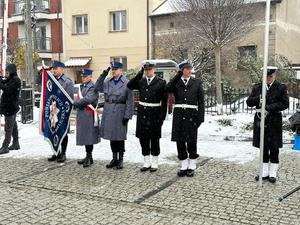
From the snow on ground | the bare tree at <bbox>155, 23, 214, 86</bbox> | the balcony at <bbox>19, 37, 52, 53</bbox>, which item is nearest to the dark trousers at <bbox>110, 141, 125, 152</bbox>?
the snow on ground

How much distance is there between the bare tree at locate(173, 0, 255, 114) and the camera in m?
13.6

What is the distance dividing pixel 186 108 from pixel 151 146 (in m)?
0.98

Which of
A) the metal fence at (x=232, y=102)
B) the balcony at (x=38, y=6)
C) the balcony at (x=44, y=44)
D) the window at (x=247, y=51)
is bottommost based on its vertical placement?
the metal fence at (x=232, y=102)

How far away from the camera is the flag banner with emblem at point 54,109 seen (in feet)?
25.9

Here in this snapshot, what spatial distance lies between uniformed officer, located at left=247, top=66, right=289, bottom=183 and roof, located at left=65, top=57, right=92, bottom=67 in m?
22.7

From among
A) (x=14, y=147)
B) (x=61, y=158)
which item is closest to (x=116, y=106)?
(x=61, y=158)

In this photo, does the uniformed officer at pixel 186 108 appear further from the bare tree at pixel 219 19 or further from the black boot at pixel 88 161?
the bare tree at pixel 219 19

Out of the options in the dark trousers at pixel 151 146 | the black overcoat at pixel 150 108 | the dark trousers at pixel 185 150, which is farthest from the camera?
the dark trousers at pixel 151 146

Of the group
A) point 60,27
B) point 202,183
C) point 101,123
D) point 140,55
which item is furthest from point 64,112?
point 60,27

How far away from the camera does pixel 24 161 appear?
824cm

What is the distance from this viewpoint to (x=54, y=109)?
7.98 m

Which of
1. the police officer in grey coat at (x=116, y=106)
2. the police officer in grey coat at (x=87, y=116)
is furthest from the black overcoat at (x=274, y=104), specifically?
the police officer in grey coat at (x=87, y=116)

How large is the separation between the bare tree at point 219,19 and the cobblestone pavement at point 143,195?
280 inches

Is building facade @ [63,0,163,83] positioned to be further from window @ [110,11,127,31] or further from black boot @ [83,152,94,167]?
black boot @ [83,152,94,167]
